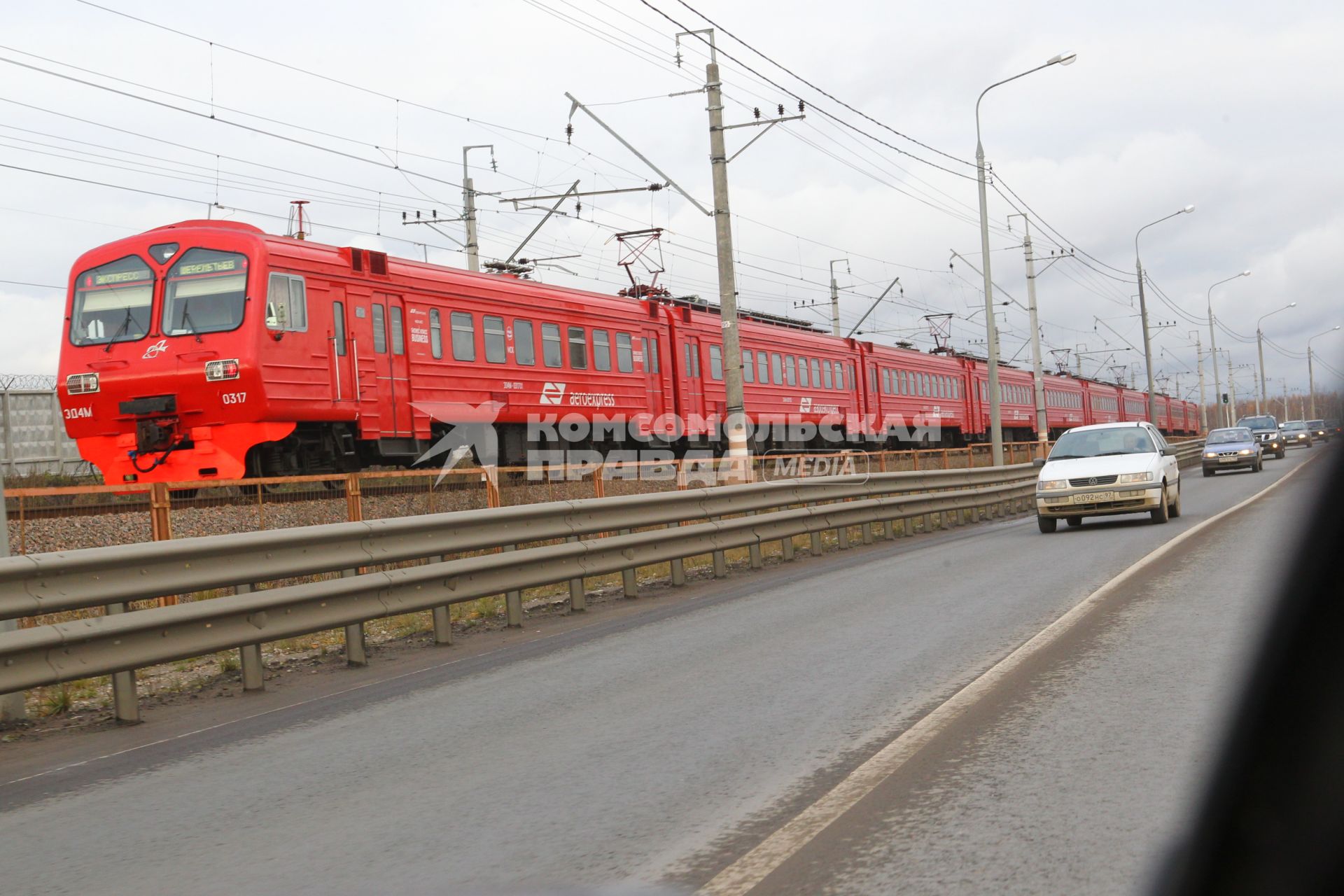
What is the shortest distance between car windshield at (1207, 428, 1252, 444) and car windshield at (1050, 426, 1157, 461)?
23051 millimetres

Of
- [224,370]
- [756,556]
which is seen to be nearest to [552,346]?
[224,370]

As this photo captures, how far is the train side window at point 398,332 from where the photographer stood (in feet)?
64.6

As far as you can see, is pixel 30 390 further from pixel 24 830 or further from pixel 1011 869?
pixel 1011 869

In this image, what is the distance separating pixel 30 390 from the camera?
32.9 meters

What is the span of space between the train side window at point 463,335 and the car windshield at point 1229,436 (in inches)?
1069

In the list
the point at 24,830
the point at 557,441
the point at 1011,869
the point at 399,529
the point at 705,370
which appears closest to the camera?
the point at 1011,869

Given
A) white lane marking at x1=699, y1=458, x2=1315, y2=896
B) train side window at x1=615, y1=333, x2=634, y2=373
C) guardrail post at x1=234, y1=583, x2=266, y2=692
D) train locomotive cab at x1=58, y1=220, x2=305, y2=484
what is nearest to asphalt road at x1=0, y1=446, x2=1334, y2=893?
white lane marking at x1=699, y1=458, x2=1315, y2=896

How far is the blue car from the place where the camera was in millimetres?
38938

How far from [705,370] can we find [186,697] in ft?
76.5

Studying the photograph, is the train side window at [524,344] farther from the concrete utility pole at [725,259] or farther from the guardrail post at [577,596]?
the guardrail post at [577,596]

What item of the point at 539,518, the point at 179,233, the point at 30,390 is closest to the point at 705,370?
the point at 179,233

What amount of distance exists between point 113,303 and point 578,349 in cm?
904

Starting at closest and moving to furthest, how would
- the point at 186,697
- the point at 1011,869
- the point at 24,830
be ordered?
the point at 1011,869 < the point at 24,830 < the point at 186,697

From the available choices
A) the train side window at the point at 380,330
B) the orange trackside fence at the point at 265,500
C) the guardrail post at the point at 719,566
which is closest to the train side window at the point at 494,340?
the train side window at the point at 380,330
